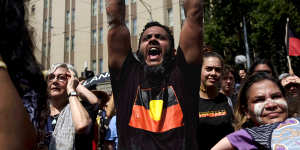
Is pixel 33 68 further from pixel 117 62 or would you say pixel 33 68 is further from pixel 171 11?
pixel 171 11

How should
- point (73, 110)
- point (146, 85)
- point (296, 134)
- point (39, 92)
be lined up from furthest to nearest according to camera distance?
point (73, 110)
point (146, 85)
point (296, 134)
point (39, 92)

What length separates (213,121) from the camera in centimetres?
284

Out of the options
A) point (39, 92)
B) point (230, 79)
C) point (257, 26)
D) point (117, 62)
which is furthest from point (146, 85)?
point (257, 26)

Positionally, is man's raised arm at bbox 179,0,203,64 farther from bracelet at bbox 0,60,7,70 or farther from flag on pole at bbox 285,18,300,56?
flag on pole at bbox 285,18,300,56

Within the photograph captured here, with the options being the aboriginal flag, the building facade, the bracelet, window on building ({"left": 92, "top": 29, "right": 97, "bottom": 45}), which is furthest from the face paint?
window on building ({"left": 92, "top": 29, "right": 97, "bottom": 45})

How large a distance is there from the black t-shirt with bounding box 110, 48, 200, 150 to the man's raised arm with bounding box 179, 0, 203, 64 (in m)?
→ 0.05

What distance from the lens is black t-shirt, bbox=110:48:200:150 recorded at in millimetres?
1990

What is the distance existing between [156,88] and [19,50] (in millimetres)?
1229

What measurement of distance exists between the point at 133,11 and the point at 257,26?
30.7 feet

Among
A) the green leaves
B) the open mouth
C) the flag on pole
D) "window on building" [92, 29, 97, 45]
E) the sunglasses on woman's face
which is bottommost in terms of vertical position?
the sunglasses on woman's face

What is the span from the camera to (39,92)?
46.9 inches

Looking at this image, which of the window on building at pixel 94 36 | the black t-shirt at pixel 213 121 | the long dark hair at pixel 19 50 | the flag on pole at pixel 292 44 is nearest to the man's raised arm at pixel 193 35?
the black t-shirt at pixel 213 121

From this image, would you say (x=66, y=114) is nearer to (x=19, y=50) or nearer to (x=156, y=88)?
(x=156, y=88)

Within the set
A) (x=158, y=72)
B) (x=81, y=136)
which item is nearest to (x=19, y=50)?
(x=158, y=72)
